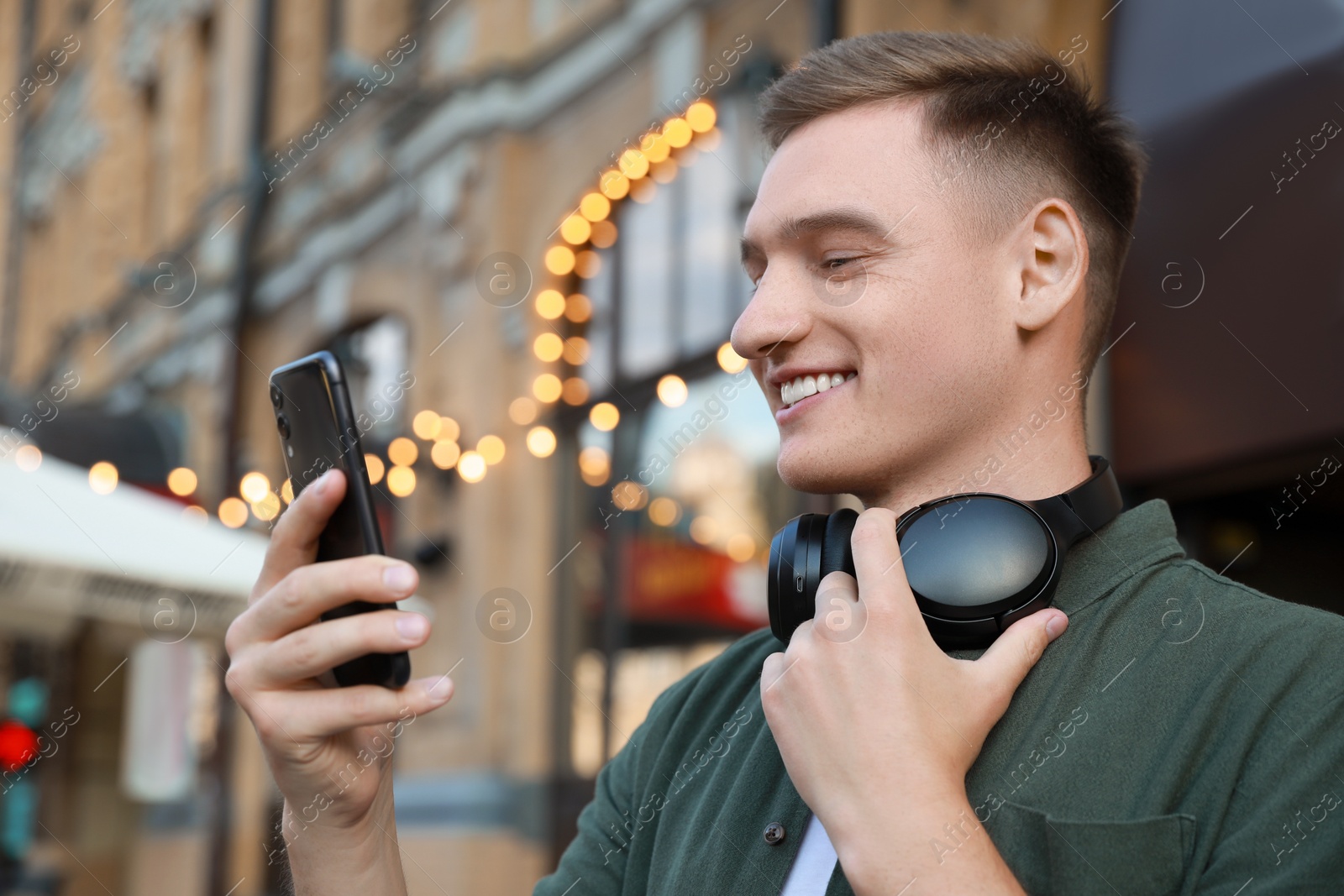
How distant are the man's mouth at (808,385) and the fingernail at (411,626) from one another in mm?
569

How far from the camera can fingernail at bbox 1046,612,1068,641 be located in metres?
1.22

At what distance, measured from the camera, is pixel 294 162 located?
32.3 ft

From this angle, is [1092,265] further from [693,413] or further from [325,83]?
[325,83]

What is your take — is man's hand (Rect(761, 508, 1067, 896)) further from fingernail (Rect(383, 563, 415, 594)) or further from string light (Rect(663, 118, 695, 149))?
string light (Rect(663, 118, 695, 149))

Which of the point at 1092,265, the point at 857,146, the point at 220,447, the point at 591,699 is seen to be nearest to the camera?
the point at 857,146

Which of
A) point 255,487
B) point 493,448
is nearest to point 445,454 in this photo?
point 493,448

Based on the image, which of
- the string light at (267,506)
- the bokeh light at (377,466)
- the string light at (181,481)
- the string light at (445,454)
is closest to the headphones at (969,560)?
the string light at (445,454)

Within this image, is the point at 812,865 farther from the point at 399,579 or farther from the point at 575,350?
the point at 575,350

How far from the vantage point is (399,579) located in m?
1.16

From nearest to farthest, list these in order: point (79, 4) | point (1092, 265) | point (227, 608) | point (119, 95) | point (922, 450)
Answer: point (922, 450) → point (1092, 265) → point (227, 608) → point (119, 95) → point (79, 4)

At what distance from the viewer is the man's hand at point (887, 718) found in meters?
1.01

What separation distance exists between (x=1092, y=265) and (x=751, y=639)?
0.70 m

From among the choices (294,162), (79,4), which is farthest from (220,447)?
(79,4)

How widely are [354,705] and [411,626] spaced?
11 cm
